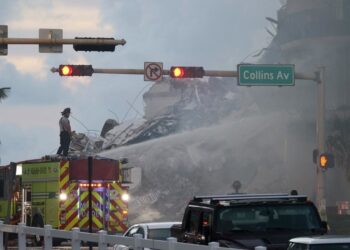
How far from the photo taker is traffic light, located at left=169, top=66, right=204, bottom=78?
31.3 metres

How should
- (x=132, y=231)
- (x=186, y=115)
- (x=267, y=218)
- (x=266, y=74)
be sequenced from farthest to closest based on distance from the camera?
(x=186, y=115), (x=266, y=74), (x=132, y=231), (x=267, y=218)

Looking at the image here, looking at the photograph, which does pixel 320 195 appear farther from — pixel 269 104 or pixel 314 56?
pixel 269 104

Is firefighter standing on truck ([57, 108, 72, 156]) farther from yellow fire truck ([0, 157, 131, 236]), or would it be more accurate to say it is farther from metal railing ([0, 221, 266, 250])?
metal railing ([0, 221, 266, 250])

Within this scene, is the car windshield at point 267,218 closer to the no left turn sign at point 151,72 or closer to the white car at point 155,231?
the white car at point 155,231

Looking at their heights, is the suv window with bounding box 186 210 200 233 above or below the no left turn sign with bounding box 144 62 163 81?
below

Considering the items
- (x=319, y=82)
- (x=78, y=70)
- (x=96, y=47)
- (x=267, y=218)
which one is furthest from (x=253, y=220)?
(x=319, y=82)

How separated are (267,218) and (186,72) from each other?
1566cm

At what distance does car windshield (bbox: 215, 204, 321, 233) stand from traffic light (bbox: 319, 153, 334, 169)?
51.0ft

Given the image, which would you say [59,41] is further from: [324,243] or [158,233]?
[324,243]

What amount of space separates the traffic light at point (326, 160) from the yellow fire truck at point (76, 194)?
6407 millimetres

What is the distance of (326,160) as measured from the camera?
32.0 metres

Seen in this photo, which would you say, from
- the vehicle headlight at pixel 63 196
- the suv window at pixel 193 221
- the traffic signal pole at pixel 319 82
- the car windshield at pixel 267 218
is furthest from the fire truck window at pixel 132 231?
the traffic signal pole at pixel 319 82

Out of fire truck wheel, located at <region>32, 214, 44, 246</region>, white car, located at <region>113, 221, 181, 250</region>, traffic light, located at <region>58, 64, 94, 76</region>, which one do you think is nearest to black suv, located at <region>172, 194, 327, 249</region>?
white car, located at <region>113, 221, 181, 250</region>

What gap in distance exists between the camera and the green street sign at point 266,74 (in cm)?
3222
